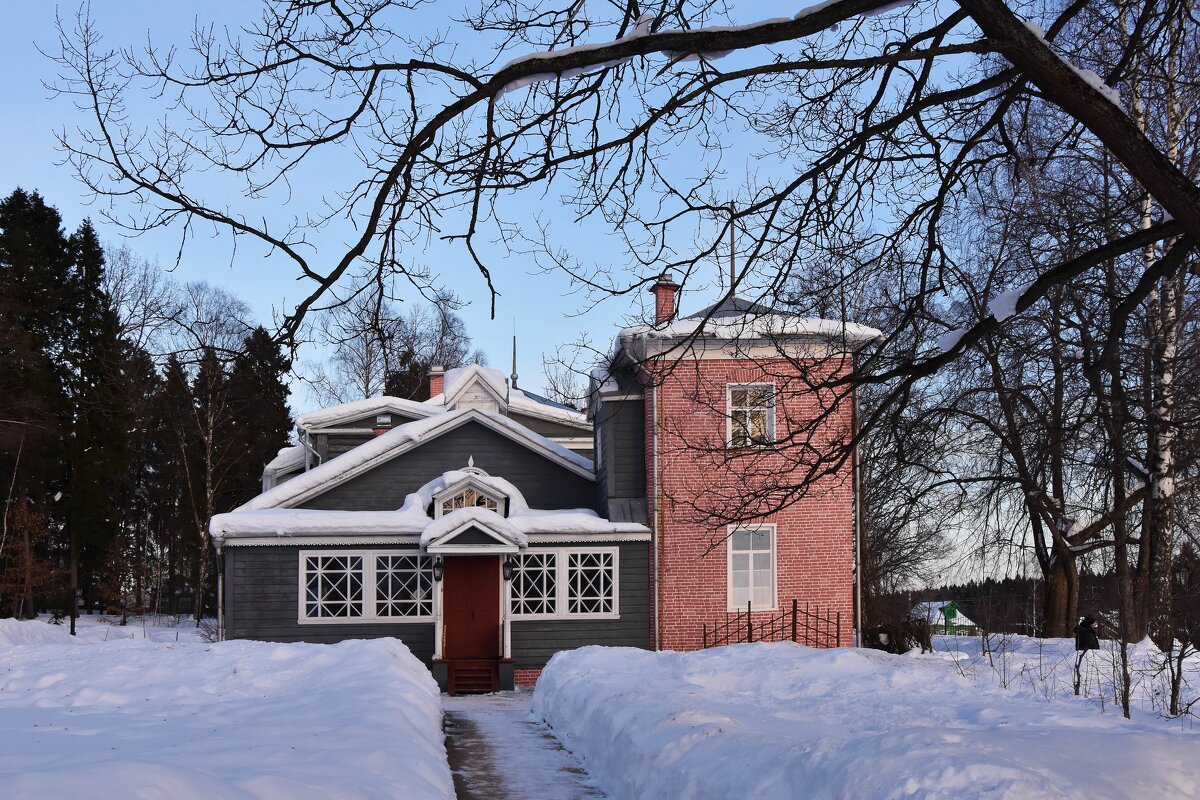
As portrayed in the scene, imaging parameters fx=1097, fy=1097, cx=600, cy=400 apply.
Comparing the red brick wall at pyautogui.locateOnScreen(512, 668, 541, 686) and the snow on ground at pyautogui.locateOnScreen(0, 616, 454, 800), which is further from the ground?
the snow on ground at pyautogui.locateOnScreen(0, 616, 454, 800)

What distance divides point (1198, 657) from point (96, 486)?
38538 millimetres

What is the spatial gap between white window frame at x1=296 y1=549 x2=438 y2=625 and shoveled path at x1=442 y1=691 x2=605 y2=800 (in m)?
4.30

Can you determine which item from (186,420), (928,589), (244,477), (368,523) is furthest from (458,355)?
(368,523)

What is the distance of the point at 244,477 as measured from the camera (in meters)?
43.1

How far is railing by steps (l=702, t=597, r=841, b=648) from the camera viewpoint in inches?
817

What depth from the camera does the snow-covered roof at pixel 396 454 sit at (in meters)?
22.2

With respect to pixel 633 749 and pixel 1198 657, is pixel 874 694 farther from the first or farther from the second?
pixel 1198 657

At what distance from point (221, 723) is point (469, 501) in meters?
12.5

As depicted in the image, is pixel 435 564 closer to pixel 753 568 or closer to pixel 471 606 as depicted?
pixel 471 606

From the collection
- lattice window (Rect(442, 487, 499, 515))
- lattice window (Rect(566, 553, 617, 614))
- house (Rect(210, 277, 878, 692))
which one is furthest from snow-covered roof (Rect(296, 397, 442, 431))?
lattice window (Rect(566, 553, 617, 614))

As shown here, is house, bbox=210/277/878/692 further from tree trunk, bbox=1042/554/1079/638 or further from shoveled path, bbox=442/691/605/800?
Answer: tree trunk, bbox=1042/554/1079/638

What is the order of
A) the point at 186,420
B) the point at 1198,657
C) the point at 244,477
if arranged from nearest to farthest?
the point at 1198,657, the point at 186,420, the point at 244,477

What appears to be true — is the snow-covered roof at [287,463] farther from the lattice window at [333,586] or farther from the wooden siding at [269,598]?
the lattice window at [333,586]

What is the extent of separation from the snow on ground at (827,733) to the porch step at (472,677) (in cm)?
401
